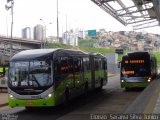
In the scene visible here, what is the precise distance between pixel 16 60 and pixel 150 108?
736 centimetres

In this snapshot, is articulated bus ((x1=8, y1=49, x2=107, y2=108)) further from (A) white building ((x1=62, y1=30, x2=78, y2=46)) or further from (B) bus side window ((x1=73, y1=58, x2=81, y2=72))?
(A) white building ((x1=62, y1=30, x2=78, y2=46))

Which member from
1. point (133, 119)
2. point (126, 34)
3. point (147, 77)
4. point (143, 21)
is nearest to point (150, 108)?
point (133, 119)

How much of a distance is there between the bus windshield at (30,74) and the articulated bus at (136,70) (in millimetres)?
13231

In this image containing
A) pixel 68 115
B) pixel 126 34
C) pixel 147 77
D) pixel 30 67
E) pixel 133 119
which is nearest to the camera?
pixel 133 119

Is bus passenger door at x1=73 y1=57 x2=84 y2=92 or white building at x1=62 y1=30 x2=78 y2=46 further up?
white building at x1=62 y1=30 x2=78 y2=46

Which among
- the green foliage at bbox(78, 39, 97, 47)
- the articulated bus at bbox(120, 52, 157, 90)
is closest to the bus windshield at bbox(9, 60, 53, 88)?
the articulated bus at bbox(120, 52, 157, 90)

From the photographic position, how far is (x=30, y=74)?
1680 centimetres

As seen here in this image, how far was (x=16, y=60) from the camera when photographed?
17.2 meters

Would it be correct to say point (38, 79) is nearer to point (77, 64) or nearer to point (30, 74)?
point (30, 74)

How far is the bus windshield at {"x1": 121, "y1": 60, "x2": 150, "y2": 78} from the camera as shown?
1153 inches

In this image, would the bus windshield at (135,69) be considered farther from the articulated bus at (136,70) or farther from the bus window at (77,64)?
the bus window at (77,64)

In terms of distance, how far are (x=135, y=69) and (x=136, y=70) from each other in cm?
10

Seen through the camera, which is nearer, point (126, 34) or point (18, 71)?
point (18, 71)

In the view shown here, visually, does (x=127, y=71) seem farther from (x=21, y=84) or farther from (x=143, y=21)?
(x=21, y=84)
